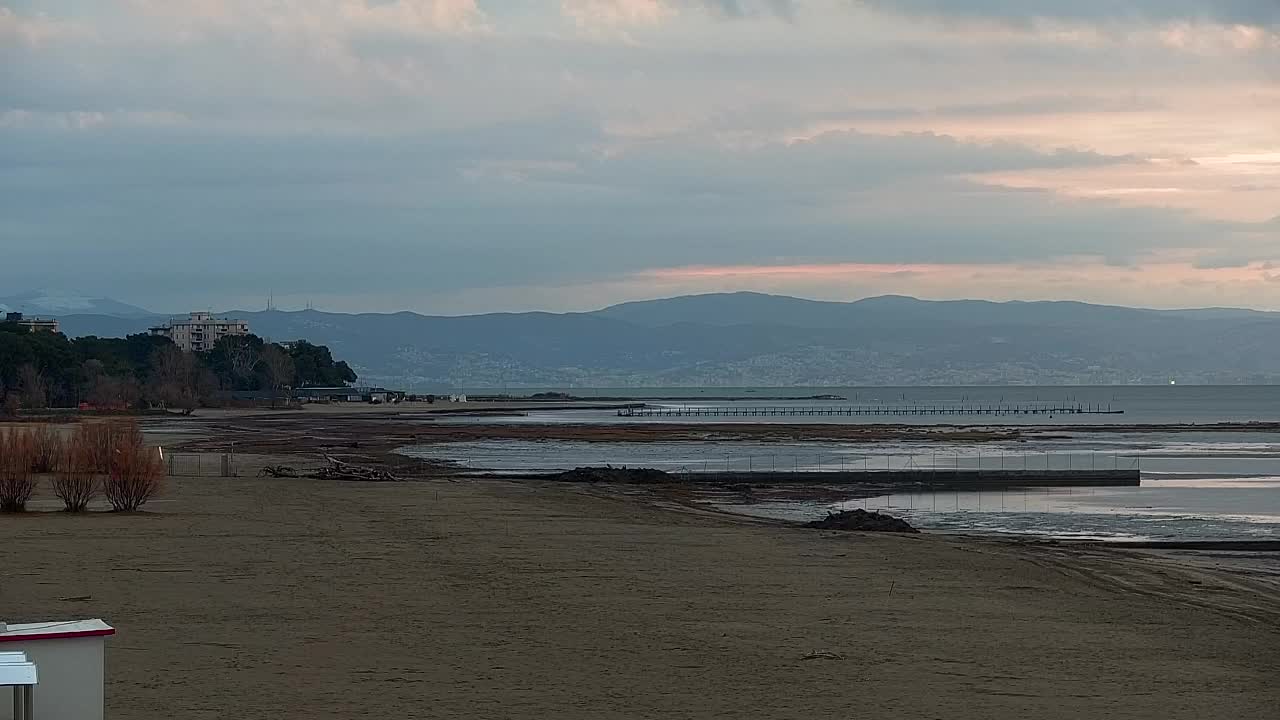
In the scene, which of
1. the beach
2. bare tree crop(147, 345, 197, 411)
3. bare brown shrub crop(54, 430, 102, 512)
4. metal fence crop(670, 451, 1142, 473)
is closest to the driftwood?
bare brown shrub crop(54, 430, 102, 512)

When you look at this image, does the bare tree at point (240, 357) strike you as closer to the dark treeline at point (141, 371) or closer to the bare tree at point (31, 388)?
the dark treeline at point (141, 371)

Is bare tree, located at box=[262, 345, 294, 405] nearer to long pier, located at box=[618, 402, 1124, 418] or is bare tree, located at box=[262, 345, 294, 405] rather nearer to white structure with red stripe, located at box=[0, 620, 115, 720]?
long pier, located at box=[618, 402, 1124, 418]

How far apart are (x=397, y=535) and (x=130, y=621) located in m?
9.04

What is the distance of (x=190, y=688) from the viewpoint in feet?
35.7

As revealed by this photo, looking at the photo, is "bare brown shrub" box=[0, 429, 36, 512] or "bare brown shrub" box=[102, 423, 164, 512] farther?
"bare brown shrub" box=[102, 423, 164, 512]

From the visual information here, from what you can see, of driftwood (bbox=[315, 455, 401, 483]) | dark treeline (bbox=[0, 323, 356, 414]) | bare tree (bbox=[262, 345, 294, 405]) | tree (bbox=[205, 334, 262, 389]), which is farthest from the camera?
tree (bbox=[205, 334, 262, 389])

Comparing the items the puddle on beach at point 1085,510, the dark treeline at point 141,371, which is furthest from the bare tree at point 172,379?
the puddle on beach at point 1085,510

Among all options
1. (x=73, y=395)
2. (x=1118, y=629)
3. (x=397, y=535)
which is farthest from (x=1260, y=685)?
(x=73, y=395)

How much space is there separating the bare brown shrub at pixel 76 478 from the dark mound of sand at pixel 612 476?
16.7 meters

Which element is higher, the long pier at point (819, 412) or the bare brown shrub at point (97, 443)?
the bare brown shrub at point (97, 443)

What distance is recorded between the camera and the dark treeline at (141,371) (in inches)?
4537

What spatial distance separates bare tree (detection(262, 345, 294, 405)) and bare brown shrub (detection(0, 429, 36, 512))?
131855 mm

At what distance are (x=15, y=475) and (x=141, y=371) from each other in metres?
133

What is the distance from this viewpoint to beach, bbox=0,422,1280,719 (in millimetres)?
10945
